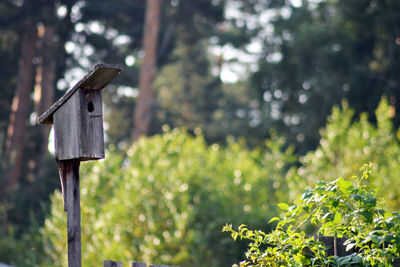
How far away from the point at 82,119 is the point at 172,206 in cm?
521

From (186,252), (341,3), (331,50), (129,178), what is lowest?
(186,252)

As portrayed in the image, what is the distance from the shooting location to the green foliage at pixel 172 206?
910 cm

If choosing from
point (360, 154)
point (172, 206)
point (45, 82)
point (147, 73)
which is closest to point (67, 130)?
point (172, 206)

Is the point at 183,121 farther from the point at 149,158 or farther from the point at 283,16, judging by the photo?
the point at 149,158

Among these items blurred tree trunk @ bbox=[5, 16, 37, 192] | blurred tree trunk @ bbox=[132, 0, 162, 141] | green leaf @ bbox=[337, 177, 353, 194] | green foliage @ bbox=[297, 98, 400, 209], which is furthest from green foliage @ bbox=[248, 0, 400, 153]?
green leaf @ bbox=[337, 177, 353, 194]

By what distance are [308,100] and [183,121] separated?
372 inches

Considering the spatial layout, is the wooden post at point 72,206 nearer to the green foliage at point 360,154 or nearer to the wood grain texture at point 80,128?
the wood grain texture at point 80,128

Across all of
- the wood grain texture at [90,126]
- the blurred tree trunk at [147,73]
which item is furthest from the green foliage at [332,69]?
the wood grain texture at [90,126]

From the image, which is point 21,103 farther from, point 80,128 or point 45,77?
point 80,128

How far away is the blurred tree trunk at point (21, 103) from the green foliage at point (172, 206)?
1080 cm

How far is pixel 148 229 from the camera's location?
9750 mm

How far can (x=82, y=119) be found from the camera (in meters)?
4.34

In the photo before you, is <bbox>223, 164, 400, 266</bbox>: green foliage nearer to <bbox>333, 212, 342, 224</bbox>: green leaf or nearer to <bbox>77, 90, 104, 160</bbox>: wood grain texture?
<bbox>333, 212, 342, 224</bbox>: green leaf

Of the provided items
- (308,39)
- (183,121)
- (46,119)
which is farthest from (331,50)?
(46,119)
